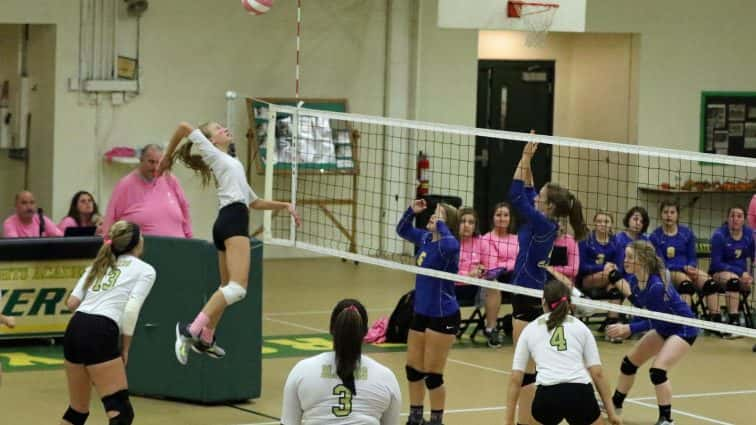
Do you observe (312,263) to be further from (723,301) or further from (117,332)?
(117,332)

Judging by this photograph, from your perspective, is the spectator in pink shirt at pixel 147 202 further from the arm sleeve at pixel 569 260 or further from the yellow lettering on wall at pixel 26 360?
the arm sleeve at pixel 569 260

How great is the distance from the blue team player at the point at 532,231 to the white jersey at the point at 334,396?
3373mm

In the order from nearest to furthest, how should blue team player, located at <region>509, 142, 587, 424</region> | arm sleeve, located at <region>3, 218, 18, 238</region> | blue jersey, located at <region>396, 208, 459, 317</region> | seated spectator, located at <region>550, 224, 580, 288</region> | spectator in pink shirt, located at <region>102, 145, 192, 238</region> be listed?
blue team player, located at <region>509, 142, 587, 424</region> → blue jersey, located at <region>396, 208, 459, 317</region> → spectator in pink shirt, located at <region>102, 145, 192, 238</region> → seated spectator, located at <region>550, 224, 580, 288</region> → arm sleeve, located at <region>3, 218, 18, 238</region>

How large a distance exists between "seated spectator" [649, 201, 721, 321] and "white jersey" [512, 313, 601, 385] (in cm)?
614

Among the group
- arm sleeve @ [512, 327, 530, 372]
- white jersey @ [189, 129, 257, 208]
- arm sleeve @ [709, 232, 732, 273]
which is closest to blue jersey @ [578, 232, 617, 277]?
arm sleeve @ [709, 232, 732, 273]

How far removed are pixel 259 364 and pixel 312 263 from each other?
8909 millimetres

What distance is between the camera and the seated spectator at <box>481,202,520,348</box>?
13305 mm

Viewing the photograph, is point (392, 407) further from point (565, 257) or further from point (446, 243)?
point (565, 257)

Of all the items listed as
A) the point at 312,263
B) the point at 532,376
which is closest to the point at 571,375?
the point at 532,376

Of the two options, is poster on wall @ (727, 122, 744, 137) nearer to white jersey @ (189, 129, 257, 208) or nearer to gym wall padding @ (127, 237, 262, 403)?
gym wall padding @ (127, 237, 262, 403)

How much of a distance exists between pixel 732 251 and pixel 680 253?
0.78m

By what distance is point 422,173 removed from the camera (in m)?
19.7

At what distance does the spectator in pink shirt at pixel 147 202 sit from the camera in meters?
11.7

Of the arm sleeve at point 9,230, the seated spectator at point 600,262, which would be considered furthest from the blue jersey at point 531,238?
the arm sleeve at point 9,230
